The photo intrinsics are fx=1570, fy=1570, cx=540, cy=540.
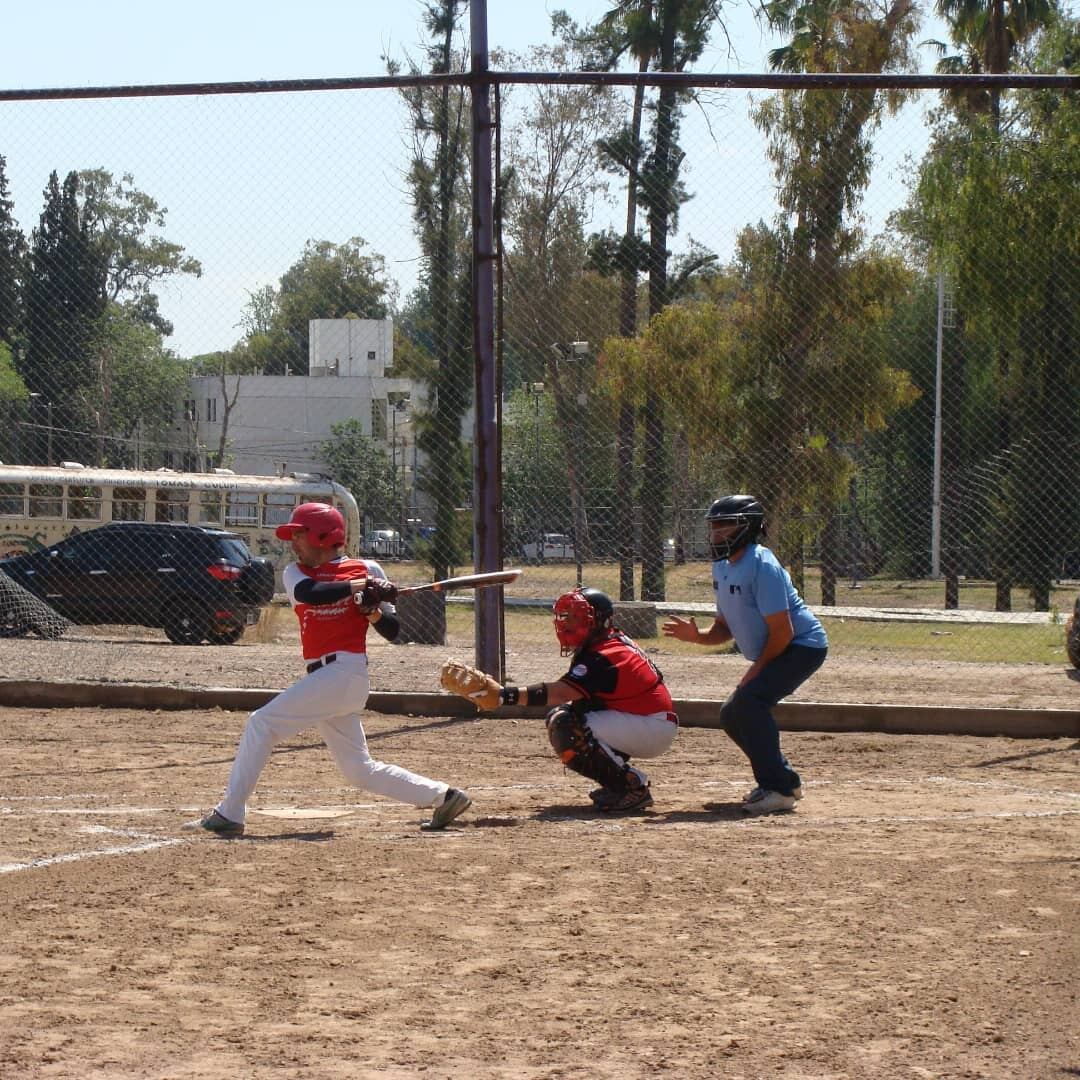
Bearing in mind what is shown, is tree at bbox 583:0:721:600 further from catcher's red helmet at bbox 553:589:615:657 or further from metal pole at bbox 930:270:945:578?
catcher's red helmet at bbox 553:589:615:657

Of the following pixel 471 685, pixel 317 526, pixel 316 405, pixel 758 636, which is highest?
pixel 316 405

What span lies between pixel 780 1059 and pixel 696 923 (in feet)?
4.59

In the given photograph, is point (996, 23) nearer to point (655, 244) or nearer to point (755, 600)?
point (655, 244)

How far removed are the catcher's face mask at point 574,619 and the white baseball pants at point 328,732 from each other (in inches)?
39.1

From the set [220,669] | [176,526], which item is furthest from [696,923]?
[176,526]

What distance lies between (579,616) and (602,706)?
1.74 ft

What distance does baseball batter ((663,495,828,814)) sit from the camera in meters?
7.71

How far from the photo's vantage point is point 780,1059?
12.9 feet

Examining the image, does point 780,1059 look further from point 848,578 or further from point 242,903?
point 848,578

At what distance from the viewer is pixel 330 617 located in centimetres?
709

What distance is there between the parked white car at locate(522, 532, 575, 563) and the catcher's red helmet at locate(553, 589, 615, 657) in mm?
6152

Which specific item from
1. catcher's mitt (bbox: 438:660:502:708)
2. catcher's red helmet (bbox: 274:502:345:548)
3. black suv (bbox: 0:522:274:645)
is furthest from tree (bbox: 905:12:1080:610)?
black suv (bbox: 0:522:274:645)

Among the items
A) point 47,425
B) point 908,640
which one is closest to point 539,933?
point 47,425

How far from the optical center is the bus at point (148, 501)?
76.6 feet
